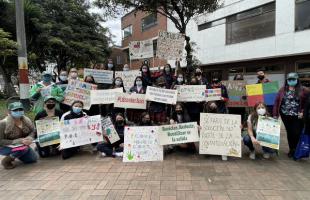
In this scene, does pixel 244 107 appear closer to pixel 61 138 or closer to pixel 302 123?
pixel 302 123

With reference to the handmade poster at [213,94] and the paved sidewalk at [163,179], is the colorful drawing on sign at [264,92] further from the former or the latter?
the paved sidewalk at [163,179]

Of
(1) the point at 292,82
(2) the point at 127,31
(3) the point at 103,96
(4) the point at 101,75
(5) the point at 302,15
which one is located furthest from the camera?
(2) the point at 127,31

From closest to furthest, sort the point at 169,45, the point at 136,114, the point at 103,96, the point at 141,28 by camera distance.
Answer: the point at 103,96 → the point at 136,114 → the point at 169,45 → the point at 141,28

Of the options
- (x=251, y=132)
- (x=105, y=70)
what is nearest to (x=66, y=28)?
(x=105, y=70)

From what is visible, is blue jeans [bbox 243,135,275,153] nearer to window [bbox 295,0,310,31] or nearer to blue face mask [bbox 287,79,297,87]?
blue face mask [bbox 287,79,297,87]

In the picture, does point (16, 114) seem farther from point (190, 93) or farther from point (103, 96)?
point (190, 93)

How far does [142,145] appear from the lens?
5797 mm

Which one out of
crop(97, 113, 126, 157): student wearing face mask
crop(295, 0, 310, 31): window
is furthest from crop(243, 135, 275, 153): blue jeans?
crop(295, 0, 310, 31): window

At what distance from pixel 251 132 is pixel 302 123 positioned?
1.11 metres

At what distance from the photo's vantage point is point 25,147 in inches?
219

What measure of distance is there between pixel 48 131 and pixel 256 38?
1499 cm

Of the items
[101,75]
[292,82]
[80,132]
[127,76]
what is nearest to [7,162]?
[80,132]

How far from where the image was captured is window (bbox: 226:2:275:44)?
16.4 meters

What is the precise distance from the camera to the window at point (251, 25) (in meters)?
16.4
